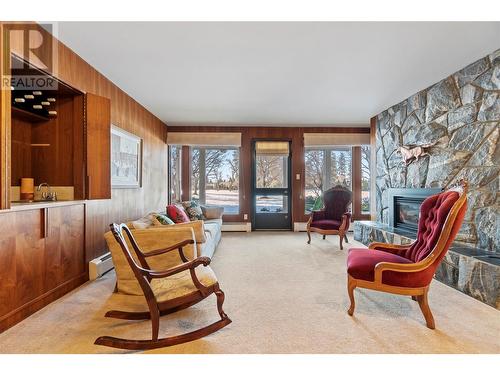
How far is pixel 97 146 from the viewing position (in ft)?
9.80

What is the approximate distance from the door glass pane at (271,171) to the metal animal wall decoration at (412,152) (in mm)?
2616

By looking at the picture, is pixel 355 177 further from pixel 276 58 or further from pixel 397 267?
pixel 397 267

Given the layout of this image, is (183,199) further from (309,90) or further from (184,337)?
(184,337)

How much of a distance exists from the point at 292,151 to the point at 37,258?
204 inches

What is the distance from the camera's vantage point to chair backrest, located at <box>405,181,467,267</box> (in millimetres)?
2053

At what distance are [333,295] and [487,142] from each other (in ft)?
7.81

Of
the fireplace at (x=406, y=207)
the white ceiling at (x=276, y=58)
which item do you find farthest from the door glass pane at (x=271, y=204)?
the white ceiling at (x=276, y=58)

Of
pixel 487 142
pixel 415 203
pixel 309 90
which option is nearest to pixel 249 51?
pixel 309 90

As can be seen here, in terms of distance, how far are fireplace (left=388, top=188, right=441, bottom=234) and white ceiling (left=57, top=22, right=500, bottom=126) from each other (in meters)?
1.52

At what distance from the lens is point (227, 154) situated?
6.48 metres

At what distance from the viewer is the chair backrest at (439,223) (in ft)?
6.73

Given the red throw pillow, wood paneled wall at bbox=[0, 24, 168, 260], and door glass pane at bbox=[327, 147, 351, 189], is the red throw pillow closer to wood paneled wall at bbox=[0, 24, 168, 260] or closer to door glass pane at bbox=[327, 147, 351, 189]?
wood paneled wall at bbox=[0, 24, 168, 260]

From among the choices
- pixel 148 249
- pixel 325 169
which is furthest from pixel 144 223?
pixel 325 169

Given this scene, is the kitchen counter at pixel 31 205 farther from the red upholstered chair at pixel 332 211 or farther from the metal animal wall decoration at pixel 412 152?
the metal animal wall decoration at pixel 412 152
